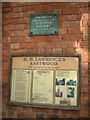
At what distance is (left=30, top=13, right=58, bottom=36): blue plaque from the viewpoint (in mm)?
3734

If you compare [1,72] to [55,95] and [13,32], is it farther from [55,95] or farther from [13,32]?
[55,95]

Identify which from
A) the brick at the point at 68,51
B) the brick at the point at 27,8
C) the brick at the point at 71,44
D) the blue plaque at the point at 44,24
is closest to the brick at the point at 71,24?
the blue plaque at the point at 44,24

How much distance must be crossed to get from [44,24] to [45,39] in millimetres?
234

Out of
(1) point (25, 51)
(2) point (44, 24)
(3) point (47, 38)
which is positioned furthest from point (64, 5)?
(1) point (25, 51)

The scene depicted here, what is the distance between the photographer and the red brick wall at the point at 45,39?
143 inches

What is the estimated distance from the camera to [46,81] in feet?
12.2

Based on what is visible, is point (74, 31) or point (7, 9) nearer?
point (74, 31)

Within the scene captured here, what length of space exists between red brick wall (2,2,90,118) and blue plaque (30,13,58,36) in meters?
0.07

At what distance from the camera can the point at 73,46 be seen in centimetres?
368

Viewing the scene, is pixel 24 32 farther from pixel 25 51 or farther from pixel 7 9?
pixel 7 9

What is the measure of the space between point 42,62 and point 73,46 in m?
0.54

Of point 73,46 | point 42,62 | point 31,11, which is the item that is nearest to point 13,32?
point 31,11

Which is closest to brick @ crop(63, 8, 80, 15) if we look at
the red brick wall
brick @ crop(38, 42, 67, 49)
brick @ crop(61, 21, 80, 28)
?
the red brick wall

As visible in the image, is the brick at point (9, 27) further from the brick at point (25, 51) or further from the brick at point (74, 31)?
the brick at point (74, 31)
